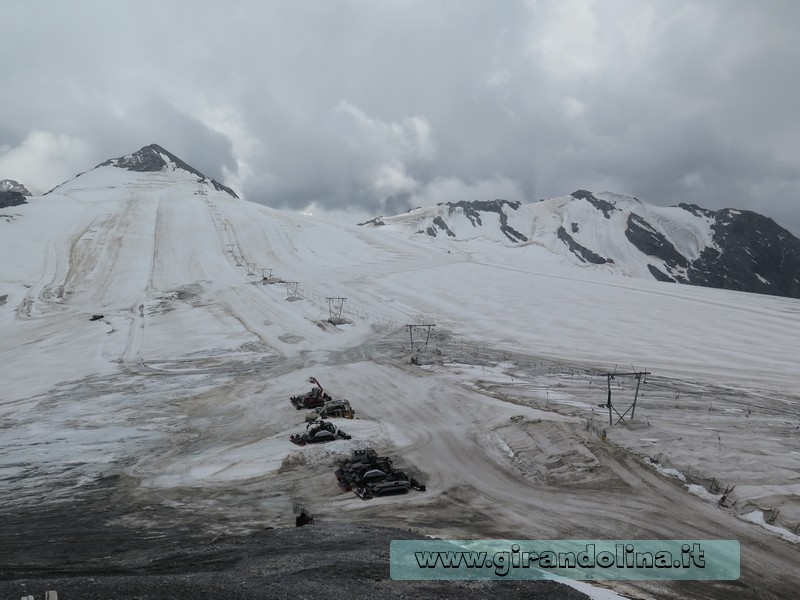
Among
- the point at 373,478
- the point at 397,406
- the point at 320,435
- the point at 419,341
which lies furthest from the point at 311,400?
the point at 419,341

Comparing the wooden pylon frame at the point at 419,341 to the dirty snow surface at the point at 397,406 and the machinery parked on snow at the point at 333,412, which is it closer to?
the dirty snow surface at the point at 397,406

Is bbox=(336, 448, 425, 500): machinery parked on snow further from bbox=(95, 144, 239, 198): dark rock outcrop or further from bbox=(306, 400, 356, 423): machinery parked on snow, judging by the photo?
bbox=(95, 144, 239, 198): dark rock outcrop

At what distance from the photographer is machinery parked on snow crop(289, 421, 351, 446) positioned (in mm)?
22156

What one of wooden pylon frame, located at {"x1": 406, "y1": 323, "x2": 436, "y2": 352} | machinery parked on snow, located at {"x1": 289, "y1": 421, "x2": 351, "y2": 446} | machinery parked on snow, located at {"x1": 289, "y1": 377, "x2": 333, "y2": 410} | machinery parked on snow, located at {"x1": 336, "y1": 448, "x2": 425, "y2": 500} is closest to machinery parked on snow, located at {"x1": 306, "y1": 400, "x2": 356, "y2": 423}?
machinery parked on snow, located at {"x1": 289, "y1": 377, "x2": 333, "y2": 410}

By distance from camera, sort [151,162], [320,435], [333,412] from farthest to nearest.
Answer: [151,162]
[333,412]
[320,435]

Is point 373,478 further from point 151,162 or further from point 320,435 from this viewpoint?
point 151,162

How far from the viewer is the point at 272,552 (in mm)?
11664

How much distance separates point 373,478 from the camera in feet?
Answer: 58.4

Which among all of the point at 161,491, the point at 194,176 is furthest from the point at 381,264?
the point at 194,176

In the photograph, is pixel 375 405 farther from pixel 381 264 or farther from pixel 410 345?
pixel 381 264

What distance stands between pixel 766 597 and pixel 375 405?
2060 centimetres

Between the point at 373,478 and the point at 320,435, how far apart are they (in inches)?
205

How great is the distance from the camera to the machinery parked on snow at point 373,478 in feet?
56.3

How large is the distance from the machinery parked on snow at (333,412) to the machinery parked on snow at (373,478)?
21.2 ft
